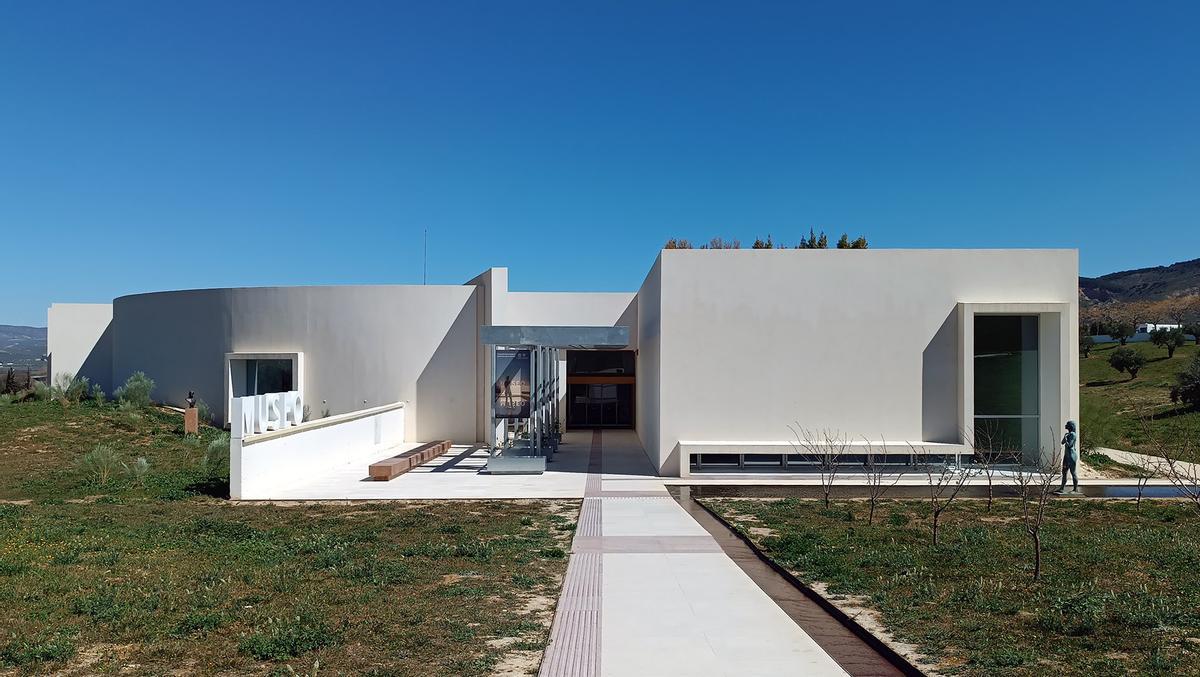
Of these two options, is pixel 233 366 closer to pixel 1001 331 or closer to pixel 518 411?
pixel 518 411

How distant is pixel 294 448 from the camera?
18.7 meters

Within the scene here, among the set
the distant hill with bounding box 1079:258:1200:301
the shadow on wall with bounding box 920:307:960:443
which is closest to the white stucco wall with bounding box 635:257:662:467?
the shadow on wall with bounding box 920:307:960:443

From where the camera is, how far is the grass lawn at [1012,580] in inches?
254

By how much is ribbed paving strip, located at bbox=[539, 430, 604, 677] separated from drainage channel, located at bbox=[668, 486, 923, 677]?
1970mm

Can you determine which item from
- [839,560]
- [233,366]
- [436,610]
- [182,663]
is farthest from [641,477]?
[233,366]

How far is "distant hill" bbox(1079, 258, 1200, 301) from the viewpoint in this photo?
117 m

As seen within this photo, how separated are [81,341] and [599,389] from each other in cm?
2647

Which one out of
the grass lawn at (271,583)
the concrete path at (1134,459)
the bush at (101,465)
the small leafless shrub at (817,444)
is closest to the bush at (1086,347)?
the concrete path at (1134,459)

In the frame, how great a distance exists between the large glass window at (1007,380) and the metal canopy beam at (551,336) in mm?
9191

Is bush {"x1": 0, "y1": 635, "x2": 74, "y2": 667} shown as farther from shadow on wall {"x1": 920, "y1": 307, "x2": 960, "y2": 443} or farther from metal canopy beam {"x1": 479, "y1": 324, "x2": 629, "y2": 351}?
A: shadow on wall {"x1": 920, "y1": 307, "x2": 960, "y2": 443}

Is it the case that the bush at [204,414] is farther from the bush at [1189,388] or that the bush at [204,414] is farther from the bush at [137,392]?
the bush at [1189,388]

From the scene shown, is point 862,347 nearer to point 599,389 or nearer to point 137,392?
point 599,389

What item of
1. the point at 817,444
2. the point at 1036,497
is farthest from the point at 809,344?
the point at 1036,497

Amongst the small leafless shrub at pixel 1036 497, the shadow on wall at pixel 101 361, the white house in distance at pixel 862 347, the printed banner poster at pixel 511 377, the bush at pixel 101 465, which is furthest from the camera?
the shadow on wall at pixel 101 361
